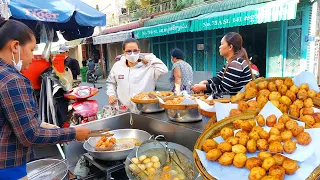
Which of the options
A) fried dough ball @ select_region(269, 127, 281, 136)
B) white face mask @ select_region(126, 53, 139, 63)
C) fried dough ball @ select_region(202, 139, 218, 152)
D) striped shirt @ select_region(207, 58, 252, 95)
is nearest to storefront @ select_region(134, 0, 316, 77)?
striped shirt @ select_region(207, 58, 252, 95)

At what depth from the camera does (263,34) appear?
9148mm

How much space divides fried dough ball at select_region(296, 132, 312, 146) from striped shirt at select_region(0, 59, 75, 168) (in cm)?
131

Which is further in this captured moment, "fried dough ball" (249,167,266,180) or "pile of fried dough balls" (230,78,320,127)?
"pile of fried dough balls" (230,78,320,127)

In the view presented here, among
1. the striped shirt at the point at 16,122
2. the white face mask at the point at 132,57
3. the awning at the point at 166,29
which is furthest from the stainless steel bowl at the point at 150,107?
the awning at the point at 166,29

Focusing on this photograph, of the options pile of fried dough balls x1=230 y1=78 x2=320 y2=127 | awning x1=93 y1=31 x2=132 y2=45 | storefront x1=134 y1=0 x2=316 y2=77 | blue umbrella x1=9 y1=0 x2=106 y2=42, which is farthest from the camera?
awning x1=93 y1=31 x2=132 y2=45

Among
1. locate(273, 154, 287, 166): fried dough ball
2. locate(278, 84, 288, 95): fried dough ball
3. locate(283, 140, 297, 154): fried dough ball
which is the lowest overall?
locate(273, 154, 287, 166): fried dough ball

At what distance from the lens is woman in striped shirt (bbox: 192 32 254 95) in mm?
2492

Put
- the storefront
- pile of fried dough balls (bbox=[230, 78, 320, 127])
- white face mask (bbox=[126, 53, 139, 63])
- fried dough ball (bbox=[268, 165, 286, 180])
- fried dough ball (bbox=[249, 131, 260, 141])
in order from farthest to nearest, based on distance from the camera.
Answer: the storefront, white face mask (bbox=[126, 53, 139, 63]), pile of fried dough balls (bbox=[230, 78, 320, 127]), fried dough ball (bbox=[249, 131, 260, 141]), fried dough ball (bbox=[268, 165, 286, 180])

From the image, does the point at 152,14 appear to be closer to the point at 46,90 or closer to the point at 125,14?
the point at 125,14

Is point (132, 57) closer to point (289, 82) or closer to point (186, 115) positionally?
point (186, 115)

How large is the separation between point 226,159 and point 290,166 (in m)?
0.26

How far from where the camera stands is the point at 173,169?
147cm

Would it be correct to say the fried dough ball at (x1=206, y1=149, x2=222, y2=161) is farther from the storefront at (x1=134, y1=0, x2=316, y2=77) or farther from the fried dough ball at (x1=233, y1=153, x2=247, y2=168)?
the storefront at (x1=134, y1=0, x2=316, y2=77)

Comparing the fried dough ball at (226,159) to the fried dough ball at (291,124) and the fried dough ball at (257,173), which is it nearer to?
the fried dough ball at (257,173)
